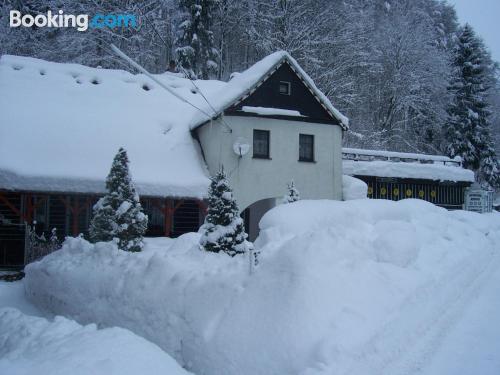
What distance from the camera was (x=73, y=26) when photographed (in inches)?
1046

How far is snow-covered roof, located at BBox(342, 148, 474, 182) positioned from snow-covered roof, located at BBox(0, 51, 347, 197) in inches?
123

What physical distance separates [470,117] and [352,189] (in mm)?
19557

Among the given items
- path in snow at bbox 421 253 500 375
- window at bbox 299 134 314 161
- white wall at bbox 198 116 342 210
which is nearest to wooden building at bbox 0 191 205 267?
white wall at bbox 198 116 342 210

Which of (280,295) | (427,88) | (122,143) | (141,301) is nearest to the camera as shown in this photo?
(280,295)

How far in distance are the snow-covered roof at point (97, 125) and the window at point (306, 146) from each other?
5.21 ft

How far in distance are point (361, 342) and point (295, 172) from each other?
12.1 meters

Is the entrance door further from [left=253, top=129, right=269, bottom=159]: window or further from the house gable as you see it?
the house gable

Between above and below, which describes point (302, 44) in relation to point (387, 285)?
above

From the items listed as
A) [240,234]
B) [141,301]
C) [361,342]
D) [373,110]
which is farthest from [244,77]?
[373,110]

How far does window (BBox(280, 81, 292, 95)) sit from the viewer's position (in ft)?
57.6

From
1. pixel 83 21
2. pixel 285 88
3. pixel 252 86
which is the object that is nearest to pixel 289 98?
Result: pixel 285 88

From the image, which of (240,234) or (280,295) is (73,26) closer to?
(240,234)

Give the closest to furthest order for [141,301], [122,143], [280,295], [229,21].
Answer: [280,295] < [141,301] < [122,143] < [229,21]

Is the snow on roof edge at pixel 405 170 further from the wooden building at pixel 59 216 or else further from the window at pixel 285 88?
the wooden building at pixel 59 216
